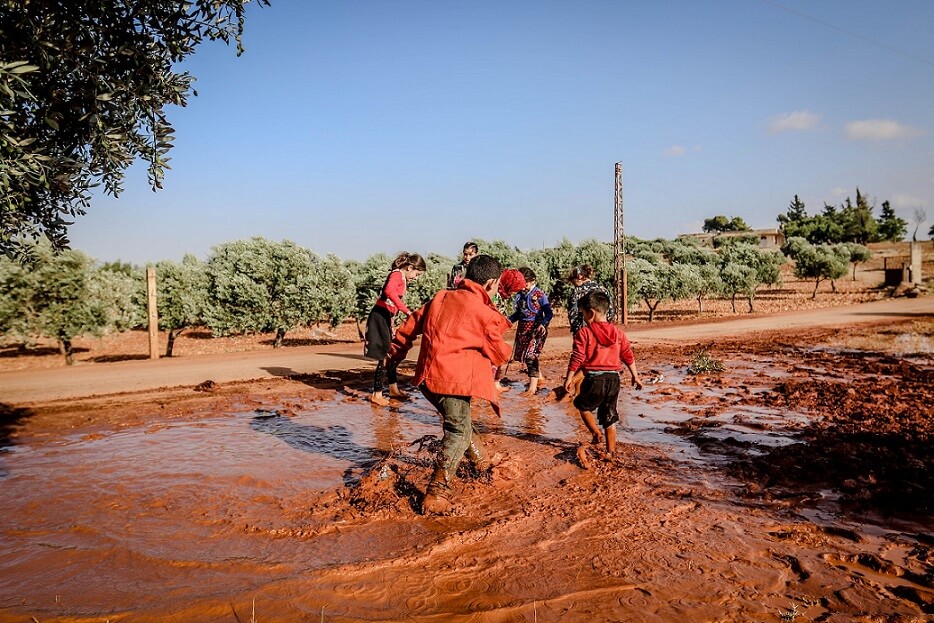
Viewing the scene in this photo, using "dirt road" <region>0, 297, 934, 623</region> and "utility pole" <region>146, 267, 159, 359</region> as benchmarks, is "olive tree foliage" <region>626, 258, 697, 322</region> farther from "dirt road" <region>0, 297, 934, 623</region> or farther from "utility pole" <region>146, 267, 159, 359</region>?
"utility pole" <region>146, 267, 159, 359</region>

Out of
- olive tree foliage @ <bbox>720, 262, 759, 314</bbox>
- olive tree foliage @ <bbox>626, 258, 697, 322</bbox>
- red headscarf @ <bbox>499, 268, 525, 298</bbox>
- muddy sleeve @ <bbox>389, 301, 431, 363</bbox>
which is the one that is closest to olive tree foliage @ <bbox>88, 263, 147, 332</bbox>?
red headscarf @ <bbox>499, 268, 525, 298</bbox>

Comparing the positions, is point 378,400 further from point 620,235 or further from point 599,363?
point 620,235

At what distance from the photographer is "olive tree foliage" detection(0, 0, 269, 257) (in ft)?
14.6

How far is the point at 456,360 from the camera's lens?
15.2 ft

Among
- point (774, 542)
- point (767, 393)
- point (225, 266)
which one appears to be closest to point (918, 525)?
point (774, 542)

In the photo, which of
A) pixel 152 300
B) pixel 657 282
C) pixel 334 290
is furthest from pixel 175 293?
pixel 657 282

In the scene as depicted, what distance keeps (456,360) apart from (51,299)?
48.1ft

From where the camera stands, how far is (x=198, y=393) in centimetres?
996

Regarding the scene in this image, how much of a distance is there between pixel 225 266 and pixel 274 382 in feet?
23.1

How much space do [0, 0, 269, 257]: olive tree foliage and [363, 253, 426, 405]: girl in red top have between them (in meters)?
3.51

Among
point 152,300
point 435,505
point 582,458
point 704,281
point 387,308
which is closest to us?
point 435,505

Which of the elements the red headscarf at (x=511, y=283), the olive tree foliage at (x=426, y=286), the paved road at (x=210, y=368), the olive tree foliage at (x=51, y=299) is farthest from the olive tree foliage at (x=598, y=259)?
the red headscarf at (x=511, y=283)

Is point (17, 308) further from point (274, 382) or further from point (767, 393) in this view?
point (767, 393)

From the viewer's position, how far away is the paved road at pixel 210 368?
10.7 m
